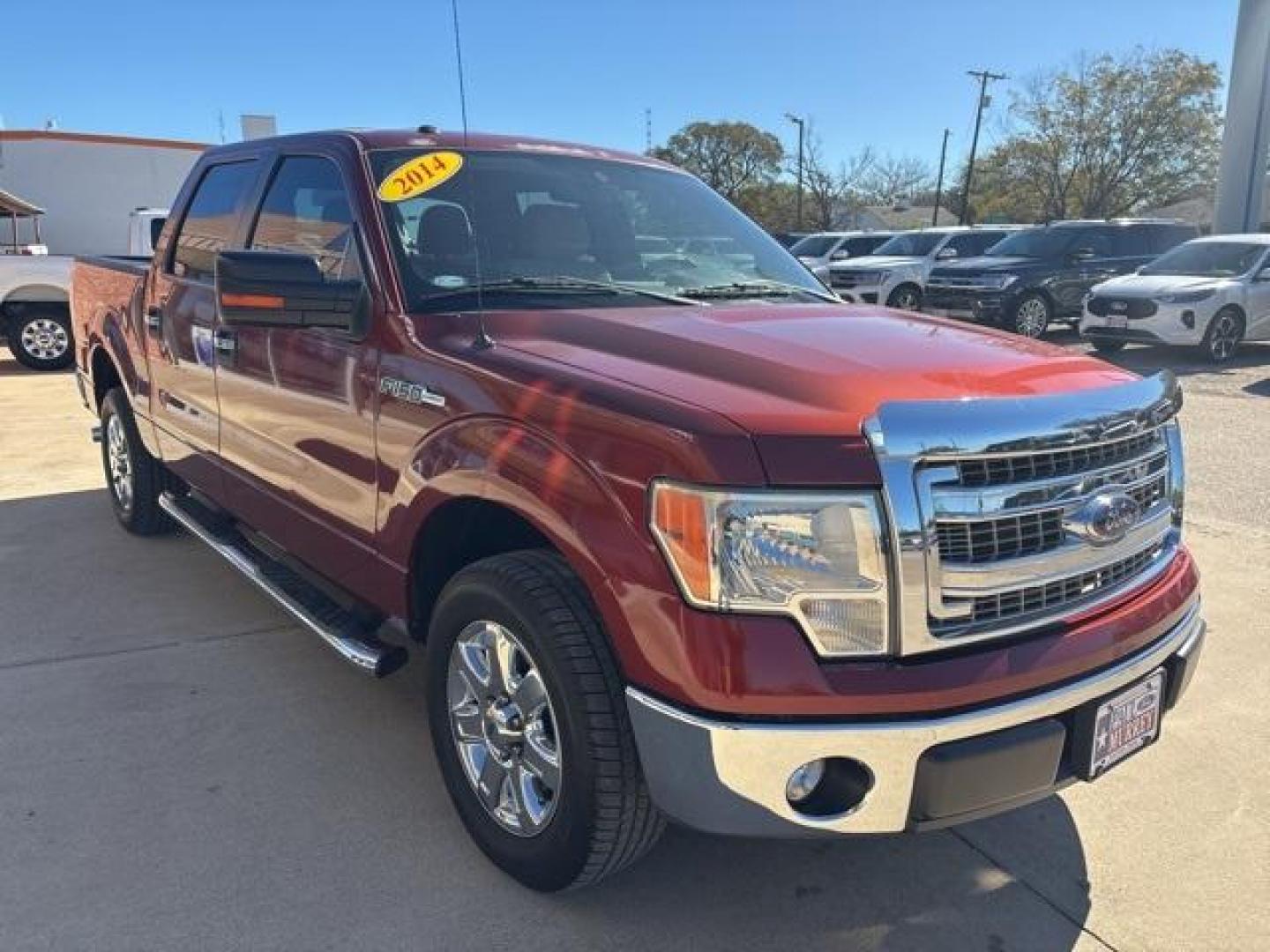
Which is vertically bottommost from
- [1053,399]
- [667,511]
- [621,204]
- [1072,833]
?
[1072,833]

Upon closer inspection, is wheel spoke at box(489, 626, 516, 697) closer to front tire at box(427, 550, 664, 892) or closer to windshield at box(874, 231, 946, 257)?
front tire at box(427, 550, 664, 892)

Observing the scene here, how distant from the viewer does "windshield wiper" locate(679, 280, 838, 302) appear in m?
3.31

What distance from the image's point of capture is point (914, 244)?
19.6 m

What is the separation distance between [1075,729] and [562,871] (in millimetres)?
1210

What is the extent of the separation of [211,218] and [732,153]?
63.2 m

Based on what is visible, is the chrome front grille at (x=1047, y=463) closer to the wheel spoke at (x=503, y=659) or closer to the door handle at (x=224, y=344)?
the wheel spoke at (x=503, y=659)

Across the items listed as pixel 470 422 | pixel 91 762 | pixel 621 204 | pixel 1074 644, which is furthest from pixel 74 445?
pixel 1074 644

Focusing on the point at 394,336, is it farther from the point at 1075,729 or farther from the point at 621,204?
the point at 1075,729

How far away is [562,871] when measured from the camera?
95.6 inches

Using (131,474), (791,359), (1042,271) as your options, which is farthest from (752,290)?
(1042,271)

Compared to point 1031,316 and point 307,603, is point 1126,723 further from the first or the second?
point 1031,316

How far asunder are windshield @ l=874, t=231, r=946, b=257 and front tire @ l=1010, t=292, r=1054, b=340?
3928 millimetres

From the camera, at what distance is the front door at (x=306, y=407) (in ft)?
10.1

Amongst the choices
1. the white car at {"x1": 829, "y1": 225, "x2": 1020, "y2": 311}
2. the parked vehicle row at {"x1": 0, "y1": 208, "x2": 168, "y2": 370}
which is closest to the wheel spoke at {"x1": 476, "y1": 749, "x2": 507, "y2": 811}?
the parked vehicle row at {"x1": 0, "y1": 208, "x2": 168, "y2": 370}
